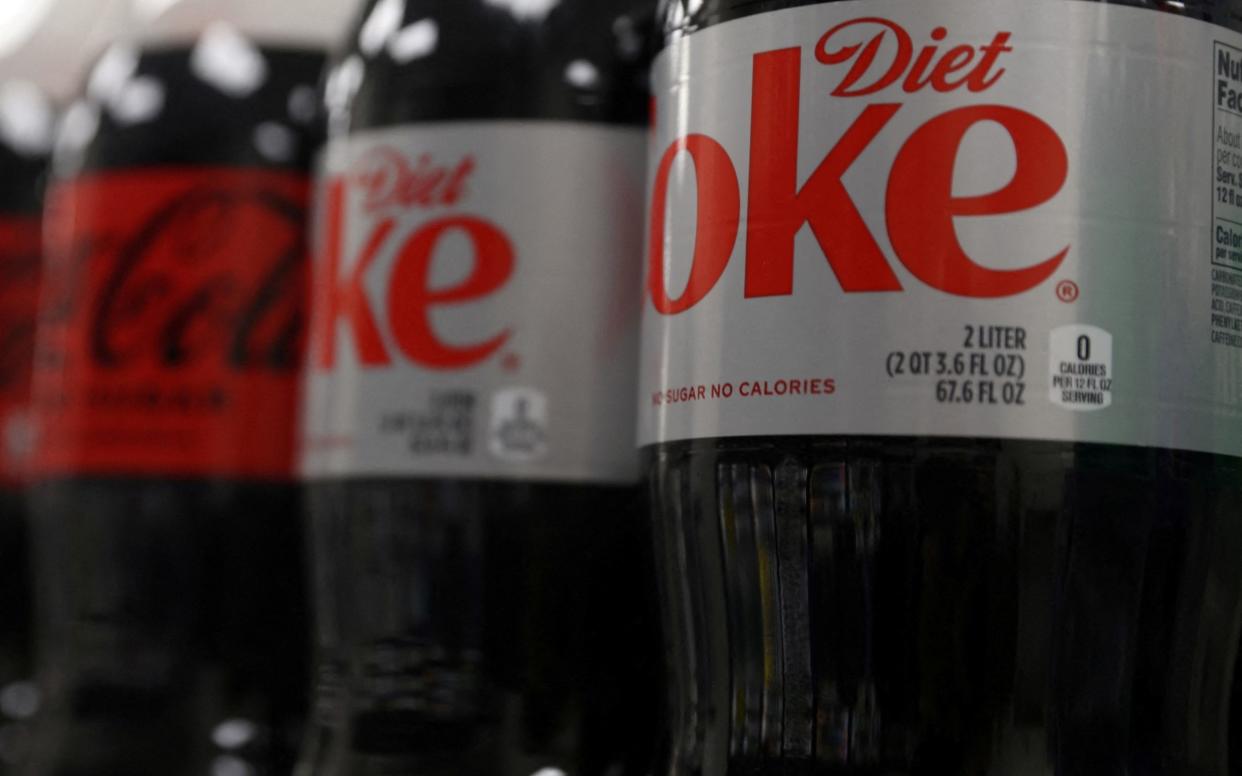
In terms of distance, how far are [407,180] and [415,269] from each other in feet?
0.14

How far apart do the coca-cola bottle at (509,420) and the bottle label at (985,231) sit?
0.16 meters

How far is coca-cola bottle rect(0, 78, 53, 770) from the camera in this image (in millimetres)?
1294

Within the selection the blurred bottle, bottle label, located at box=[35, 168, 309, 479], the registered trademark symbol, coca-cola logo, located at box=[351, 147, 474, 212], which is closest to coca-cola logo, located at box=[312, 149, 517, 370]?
coca-cola logo, located at box=[351, 147, 474, 212]

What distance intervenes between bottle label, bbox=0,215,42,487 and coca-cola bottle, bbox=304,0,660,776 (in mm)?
563

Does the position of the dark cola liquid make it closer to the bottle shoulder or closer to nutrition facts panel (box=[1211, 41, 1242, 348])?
the bottle shoulder

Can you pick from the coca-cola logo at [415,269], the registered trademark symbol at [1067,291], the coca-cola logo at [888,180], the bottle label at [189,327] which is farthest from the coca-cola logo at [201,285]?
the registered trademark symbol at [1067,291]

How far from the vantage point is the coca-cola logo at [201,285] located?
1.02 meters

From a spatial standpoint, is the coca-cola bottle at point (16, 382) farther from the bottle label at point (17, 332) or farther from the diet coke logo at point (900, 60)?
the diet coke logo at point (900, 60)

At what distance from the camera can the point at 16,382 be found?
133 centimetres

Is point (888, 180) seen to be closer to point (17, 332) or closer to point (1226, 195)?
point (1226, 195)

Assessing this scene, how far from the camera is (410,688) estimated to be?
2.68ft

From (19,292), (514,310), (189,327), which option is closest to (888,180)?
(514,310)

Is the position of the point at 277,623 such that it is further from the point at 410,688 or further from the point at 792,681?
the point at 792,681

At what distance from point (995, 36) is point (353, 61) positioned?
1.33 ft
